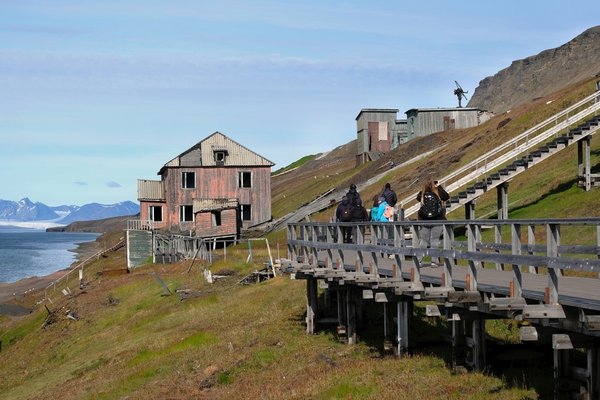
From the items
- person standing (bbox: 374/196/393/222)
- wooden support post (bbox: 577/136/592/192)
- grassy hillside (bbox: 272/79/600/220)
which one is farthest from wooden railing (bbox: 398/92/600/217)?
person standing (bbox: 374/196/393/222)

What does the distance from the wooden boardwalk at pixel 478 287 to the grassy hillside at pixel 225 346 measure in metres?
0.74

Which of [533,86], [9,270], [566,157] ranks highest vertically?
[533,86]

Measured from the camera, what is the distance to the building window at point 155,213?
7588 cm

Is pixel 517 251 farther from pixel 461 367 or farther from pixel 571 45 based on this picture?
pixel 571 45

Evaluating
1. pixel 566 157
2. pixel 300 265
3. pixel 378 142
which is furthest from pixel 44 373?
pixel 378 142

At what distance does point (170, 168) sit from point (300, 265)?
4668cm

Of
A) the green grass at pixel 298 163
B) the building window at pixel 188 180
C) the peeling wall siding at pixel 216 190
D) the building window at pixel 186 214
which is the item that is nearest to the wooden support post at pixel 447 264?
the peeling wall siding at pixel 216 190

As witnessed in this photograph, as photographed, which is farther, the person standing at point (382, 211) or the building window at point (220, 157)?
the building window at point (220, 157)

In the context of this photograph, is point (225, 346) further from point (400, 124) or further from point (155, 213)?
point (400, 124)

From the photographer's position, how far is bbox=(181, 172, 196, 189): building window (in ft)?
232

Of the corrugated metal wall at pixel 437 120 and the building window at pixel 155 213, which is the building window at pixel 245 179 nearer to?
the building window at pixel 155 213

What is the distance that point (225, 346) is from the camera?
2442 cm

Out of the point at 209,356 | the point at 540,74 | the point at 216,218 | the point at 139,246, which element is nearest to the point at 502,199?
the point at 209,356

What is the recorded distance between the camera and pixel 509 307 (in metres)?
12.5
